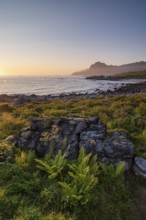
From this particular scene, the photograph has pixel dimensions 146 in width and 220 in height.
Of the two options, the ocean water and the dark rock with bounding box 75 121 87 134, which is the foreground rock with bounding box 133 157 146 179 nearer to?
the dark rock with bounding box 75 121 87 134

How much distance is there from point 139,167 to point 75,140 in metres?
2.59

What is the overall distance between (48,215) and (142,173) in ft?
11.3

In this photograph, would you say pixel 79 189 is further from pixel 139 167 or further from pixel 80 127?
pixel 80 127

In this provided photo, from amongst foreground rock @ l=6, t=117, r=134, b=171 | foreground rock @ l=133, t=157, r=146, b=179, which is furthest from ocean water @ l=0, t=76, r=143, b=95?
foreground rock @ l=133, t=157, r=146, b=179

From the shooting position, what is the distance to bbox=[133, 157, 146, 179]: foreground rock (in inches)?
264

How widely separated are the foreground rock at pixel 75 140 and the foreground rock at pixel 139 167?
0.18 metres

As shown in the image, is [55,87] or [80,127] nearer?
[80,127]

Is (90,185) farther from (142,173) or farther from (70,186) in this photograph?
(142,173)

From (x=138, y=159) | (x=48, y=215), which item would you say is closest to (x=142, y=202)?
(x=138, y=159)

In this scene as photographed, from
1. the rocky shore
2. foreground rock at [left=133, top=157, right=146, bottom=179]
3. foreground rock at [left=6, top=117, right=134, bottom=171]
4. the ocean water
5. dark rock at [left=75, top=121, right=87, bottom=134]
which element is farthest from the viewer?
the ocean water

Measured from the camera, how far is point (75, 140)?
8016mm

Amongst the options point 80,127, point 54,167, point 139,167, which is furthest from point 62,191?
point 80,127

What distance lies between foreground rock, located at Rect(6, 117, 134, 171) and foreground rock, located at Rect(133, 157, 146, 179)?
18cm

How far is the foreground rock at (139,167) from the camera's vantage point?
264 inches
